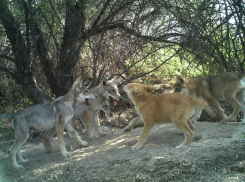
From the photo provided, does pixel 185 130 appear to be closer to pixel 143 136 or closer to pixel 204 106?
pixel 204 106

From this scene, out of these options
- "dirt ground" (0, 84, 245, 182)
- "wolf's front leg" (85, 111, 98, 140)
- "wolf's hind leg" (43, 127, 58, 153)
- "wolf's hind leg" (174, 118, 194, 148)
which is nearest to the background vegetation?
"wolf's front leg" (85, 111, 98, 140)

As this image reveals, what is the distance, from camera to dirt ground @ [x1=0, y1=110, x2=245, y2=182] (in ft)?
14.9

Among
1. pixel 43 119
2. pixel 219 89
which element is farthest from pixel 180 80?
pixel 43 119

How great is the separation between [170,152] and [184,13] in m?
4.87

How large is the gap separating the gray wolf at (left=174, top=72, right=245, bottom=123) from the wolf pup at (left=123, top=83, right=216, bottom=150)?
1.35m

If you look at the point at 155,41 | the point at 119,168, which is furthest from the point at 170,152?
the point at 155,41

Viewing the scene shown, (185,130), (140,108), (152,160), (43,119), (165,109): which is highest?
A: (43,119)

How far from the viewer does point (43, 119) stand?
6.82 meters

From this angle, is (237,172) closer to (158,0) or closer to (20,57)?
(158,0)

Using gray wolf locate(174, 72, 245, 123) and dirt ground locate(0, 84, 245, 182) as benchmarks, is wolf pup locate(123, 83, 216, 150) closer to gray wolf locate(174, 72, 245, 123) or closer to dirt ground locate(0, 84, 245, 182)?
dirt ground locate(0, 84, 245, 182)

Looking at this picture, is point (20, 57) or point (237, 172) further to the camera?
point (20, 57)

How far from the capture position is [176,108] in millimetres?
6375

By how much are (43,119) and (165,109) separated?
2.91 metres

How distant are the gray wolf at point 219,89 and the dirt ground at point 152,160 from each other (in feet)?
1.82
